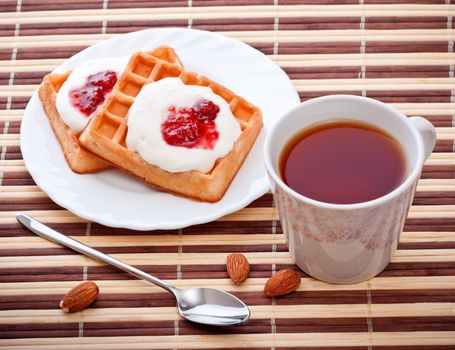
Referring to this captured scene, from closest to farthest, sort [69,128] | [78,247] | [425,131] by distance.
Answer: [425,131] → [78,247] → [69,128]

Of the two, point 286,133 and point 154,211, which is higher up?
Result: point 286,133

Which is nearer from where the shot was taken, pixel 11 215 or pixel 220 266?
pixel 220 266

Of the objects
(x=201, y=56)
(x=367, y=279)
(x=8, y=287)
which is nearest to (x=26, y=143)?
(x=8, y=287)

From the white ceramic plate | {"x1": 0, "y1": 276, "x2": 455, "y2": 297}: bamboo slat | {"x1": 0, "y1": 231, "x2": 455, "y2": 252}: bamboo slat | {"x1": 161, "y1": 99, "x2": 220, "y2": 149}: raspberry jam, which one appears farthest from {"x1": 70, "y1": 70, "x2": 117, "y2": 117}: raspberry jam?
{"x1": 0, "y1": 276, "x2": 455, "y2": 297}: bamboo slat

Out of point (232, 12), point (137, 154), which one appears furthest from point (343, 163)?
point (232, 12)

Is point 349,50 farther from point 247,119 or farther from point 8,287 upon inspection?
point 8,287

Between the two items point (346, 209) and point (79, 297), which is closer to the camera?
point (346, 209)

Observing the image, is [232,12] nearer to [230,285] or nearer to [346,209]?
[230,285]

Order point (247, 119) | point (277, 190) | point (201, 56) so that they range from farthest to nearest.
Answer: point (201, 56) → point (247, 119) → point (277, 190)
